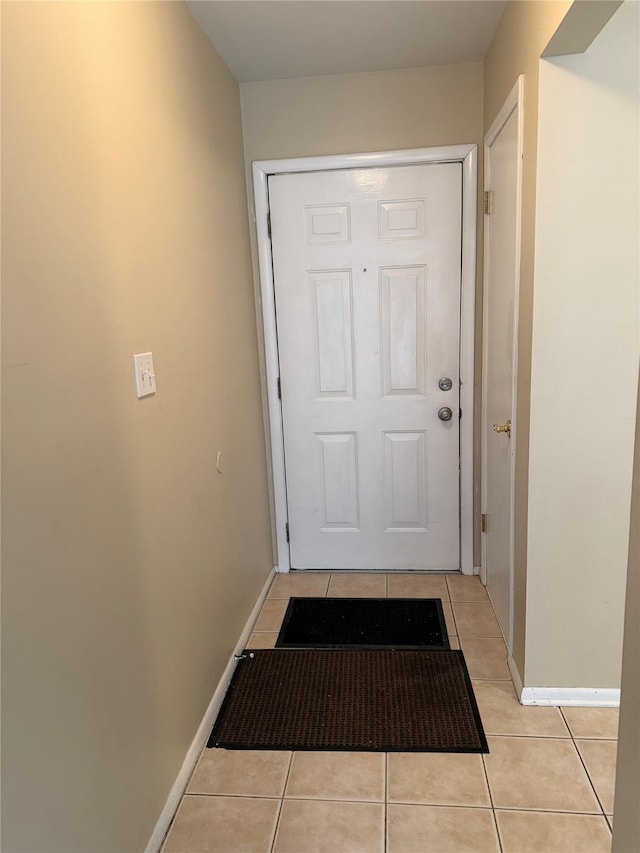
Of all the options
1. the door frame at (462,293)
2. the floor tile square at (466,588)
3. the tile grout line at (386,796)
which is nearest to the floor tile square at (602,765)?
the tile grout line at (386,796)

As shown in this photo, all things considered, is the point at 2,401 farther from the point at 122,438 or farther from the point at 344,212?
the point at 344,212

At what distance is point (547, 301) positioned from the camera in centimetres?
170

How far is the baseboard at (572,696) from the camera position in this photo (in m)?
1.92

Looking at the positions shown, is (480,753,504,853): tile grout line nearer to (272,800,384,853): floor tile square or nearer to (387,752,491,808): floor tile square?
(387,752,491,808): floor tile square

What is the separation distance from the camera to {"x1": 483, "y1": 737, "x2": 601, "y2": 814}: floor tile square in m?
1.56

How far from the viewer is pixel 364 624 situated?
2494 millimetres

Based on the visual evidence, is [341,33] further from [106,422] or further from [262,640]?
[262,640]

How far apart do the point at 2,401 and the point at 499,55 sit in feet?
7.13

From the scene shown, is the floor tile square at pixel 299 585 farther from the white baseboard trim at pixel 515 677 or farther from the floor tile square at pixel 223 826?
the floor tile square at pixel 223 826

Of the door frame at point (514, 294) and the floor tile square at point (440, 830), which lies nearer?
the floor tile square at point (440, 830)

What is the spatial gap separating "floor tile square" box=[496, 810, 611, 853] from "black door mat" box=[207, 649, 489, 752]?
253 mm

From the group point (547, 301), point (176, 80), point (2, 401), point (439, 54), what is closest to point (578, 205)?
point (547, 301)

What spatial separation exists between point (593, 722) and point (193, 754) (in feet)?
4.29

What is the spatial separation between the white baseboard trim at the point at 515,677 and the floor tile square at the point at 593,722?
147 millimetres
